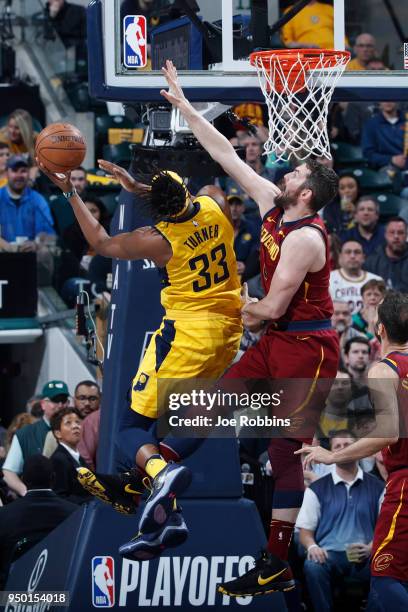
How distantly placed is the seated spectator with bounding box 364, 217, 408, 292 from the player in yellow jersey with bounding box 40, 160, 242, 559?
5.15 metres

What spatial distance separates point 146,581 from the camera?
8.73 m

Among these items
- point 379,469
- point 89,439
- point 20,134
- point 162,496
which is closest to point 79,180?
point 20,134

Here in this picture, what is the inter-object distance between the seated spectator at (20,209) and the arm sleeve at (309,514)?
4.76 meters

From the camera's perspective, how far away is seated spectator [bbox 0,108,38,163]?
49.3ft

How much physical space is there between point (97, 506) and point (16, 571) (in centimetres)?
140

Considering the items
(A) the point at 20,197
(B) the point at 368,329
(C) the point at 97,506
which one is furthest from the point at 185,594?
(A) the point at 20,197

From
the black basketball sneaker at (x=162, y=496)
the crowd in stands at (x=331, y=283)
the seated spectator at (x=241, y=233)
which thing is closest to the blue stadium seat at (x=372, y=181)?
the crowd in stands at (x=331, y=283)

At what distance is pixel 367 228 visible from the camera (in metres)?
13.5

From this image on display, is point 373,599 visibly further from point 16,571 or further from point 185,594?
point 16,571

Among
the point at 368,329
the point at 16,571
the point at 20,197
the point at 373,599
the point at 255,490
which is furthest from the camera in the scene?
the point at 20,197

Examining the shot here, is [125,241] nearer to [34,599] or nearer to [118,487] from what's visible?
[118,487]

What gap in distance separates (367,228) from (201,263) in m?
5.79

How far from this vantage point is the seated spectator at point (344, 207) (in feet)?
45.8

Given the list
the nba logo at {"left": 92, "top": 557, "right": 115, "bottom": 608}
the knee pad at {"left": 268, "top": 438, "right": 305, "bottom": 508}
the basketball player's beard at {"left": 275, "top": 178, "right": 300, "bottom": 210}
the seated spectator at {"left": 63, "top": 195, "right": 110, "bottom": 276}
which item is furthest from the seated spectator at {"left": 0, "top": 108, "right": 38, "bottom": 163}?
the knee pad at {"left": 268, "top": 438, "right": 305, "bottom": 508}
